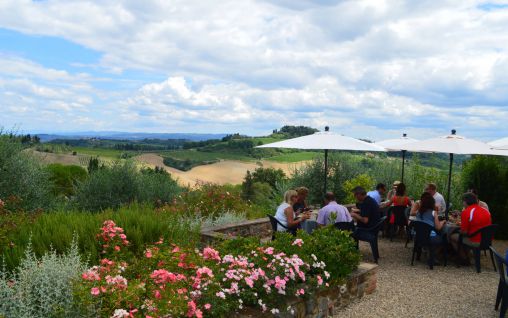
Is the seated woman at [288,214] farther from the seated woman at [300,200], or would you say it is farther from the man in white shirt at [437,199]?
the man in white shirt at [437,199]

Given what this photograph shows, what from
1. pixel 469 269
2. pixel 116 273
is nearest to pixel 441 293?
pixel 469 269

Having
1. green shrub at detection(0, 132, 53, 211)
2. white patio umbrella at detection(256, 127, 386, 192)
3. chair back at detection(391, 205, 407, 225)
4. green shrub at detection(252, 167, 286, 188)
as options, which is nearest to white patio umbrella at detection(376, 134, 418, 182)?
chair back at detection(391, 205, 407, 225)

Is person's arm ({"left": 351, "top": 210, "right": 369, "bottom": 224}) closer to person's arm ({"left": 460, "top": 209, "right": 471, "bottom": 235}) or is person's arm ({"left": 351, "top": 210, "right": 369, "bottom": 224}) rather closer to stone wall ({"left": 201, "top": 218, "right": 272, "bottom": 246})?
person's arm ({"left": 460, "top": 209, "right": 471, "bottom": 235})

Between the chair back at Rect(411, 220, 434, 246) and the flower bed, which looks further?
the chair back at Rect(411, 220, 434, 246)

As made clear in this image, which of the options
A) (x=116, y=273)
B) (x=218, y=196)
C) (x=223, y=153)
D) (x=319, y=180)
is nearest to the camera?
(x=116, y=273)

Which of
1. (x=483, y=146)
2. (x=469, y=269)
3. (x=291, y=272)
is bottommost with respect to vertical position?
(x=469, y=269)

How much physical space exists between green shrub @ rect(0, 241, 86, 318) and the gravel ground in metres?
3.17

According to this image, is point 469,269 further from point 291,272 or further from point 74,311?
point 74,311

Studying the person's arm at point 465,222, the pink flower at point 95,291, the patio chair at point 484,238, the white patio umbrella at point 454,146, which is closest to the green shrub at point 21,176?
the pink flower at point 95,291

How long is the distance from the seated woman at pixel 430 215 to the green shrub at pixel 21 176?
28.6 feet

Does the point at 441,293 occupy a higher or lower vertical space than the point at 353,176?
lower

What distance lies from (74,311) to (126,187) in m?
8.58

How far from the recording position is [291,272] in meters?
4.53

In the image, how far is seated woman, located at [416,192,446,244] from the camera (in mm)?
7359
